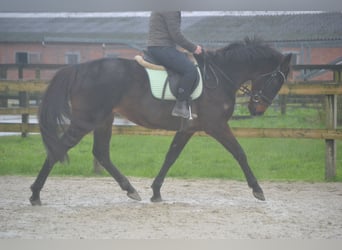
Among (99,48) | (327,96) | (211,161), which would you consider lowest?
(211,161)

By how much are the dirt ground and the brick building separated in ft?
4.06

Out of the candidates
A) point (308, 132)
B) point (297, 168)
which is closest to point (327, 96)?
point (308, 132)

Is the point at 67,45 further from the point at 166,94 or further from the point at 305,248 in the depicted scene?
the point at 305,248

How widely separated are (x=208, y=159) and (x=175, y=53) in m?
2.92

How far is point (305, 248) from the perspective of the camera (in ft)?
9.51

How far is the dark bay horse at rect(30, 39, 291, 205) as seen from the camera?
4.90 metres

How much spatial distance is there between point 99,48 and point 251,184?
1.80 metres

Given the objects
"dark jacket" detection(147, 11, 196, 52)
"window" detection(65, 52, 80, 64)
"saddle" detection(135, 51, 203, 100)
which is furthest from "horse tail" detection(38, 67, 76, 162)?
"dark jacket" detection(147, 11, 196, 52)

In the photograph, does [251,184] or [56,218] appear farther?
[251,184]

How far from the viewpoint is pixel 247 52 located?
525 centimetres

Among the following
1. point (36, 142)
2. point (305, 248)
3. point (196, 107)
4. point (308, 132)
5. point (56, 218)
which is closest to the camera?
point (305, 248)

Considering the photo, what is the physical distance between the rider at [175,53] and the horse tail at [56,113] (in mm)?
732

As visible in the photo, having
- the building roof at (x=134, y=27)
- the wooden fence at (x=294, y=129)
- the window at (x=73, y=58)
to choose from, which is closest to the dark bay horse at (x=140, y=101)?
the window at (x=73, y=58)

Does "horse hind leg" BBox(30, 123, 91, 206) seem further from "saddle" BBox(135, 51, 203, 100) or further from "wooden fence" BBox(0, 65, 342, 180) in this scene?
"wooden fence" BBox(0, 65, 342, 180)
